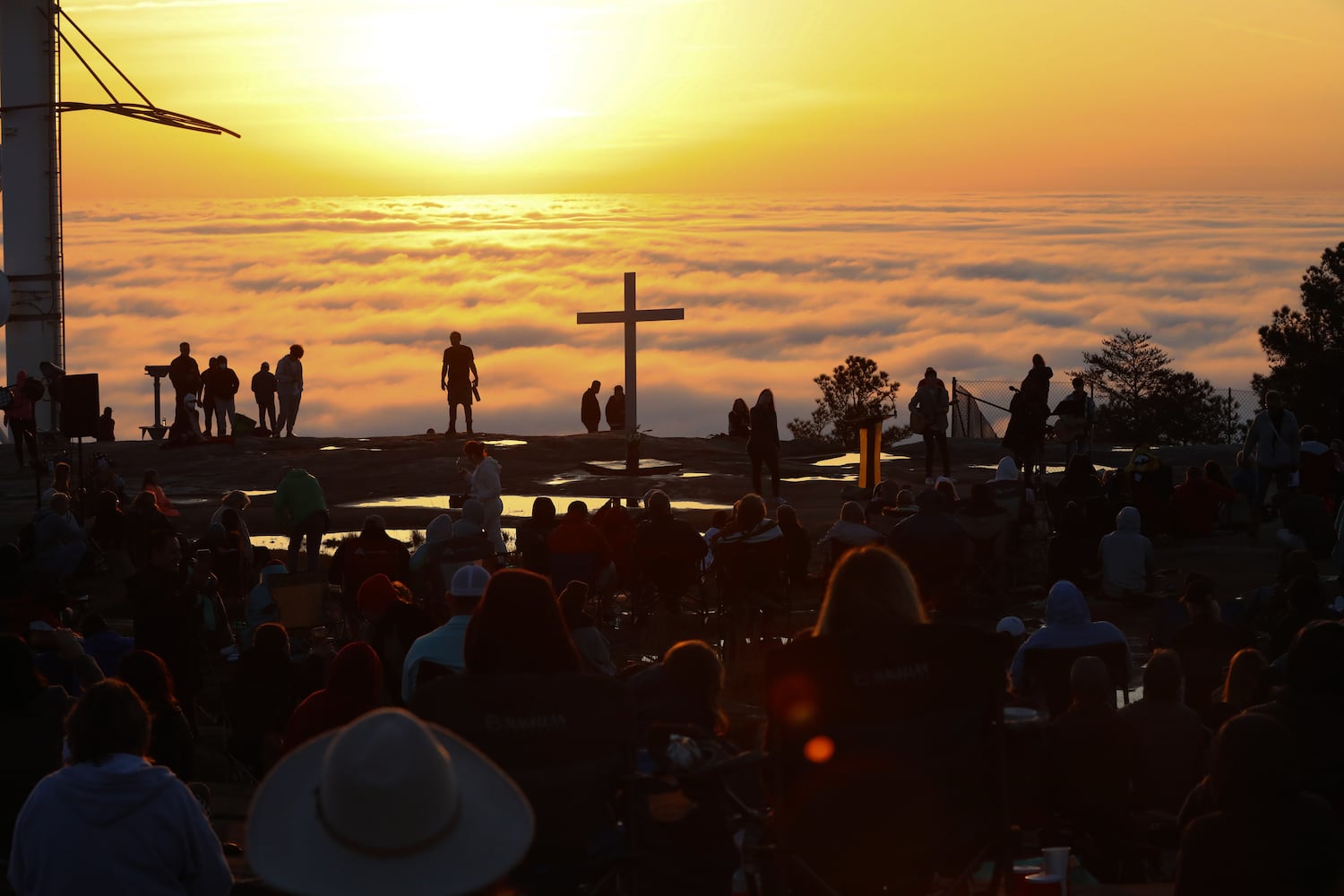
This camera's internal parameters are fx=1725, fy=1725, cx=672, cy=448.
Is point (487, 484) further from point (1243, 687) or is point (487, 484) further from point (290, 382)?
point (290, 382)

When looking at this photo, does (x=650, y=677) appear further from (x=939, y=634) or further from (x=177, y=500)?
(x=177, y=500)

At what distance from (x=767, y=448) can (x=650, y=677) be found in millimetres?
15433

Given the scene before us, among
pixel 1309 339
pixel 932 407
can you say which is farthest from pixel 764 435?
pixel 1309 339

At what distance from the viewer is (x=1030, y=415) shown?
21766 millimetres

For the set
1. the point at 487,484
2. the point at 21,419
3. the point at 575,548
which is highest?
the point at 21,419

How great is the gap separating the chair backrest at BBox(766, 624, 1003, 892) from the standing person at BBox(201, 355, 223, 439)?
85.2 ft

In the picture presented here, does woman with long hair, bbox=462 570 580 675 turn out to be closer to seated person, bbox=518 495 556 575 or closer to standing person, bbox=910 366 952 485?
seated person, bbox=518 495 556 575

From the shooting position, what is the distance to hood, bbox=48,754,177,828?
4867mm

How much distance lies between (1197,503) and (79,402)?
1317 centimetres

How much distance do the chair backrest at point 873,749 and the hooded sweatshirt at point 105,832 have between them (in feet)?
5.81

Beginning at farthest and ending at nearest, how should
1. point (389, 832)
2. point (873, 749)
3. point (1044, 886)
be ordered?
point (1044, 886)
point (873, 749)
point (389, 832)

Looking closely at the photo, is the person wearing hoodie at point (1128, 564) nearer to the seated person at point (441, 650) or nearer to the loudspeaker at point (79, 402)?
the seated person at point (441, 650)

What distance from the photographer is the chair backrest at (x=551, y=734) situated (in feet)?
16.7

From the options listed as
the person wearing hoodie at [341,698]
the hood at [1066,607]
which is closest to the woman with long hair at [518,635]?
the person wearing hoodie at [341,698]
